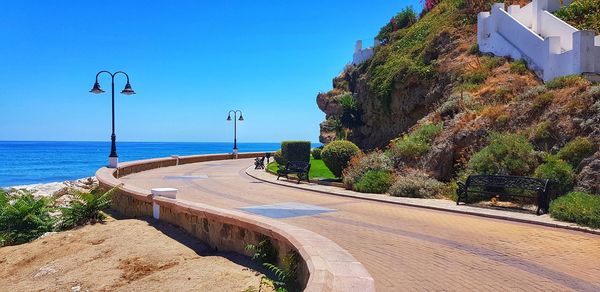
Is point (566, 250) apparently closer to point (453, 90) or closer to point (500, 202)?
point (500, 202)

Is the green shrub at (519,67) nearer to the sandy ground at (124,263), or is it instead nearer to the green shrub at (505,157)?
the green shrub at (505,157)

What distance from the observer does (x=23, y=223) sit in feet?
42.2

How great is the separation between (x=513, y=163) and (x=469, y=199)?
61.6 inches

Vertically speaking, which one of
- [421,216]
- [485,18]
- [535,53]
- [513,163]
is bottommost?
[421,216]

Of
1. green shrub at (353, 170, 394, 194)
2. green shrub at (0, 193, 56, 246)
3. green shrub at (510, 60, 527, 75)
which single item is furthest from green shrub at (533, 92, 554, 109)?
green shrub at (0, 193, 56, 246)

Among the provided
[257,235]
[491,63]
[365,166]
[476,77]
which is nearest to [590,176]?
[365,166]

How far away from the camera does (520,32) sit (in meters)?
21.0

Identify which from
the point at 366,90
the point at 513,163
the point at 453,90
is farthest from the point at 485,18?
the point at 513,163

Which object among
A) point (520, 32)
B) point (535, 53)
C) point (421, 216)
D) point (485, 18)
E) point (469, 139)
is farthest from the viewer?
point (485, 18)

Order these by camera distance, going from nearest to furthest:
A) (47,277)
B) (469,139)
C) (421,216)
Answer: (47,277) → (421,216) → (469,139)

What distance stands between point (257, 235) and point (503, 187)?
26.4 ft

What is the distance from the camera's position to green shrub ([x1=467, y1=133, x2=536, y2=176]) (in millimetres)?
13094

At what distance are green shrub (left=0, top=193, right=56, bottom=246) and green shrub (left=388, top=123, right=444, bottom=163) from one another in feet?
37.6

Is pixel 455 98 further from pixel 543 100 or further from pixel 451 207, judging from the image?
pixel 451 207
